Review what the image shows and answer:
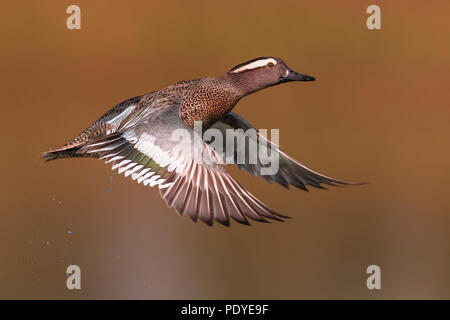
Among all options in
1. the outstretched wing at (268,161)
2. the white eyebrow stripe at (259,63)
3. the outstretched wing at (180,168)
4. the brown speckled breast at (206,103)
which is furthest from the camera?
the outstretched wing at (268,161)

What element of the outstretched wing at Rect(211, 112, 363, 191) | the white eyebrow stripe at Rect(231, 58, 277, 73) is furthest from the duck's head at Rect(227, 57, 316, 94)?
the outstretched wing at Rect(211, 112, 363, 191)

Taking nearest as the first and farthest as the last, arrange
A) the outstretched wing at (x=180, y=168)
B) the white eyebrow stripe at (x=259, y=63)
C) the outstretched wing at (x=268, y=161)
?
the outstretched wing at (x=180, y=168), the white eyebrow stripe at (x=259, y=63), the outstretched wing at (x=268, y=161)

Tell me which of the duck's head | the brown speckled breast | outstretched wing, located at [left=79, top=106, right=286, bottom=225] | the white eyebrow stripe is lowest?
outstretched wing, located at [left=79, top=106, right=286, bottom=225]

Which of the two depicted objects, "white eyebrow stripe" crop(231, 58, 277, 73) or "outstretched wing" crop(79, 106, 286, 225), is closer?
"outstretched wing" crop(79, 106, 286, 225)

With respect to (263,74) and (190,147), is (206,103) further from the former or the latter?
(190,147)

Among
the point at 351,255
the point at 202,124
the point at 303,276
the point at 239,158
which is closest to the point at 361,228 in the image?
the point at 351,255

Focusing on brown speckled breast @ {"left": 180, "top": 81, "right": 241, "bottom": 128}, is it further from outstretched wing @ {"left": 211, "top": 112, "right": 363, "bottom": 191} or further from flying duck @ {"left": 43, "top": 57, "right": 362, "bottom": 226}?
outstretched wing @ {"left": 211, "top": 112, "right": 363, "bottom": 191}

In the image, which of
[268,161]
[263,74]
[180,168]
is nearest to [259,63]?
[263,74]

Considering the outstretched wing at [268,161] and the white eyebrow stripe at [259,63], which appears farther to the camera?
the outstretched wing at [268,161]

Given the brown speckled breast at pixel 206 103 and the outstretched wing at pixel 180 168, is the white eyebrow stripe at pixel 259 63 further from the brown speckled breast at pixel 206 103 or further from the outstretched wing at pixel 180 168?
the outstretched wing at pixel 180 168

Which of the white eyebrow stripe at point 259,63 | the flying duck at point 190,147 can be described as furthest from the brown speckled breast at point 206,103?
the white eyebrow stripe at point 259,63
